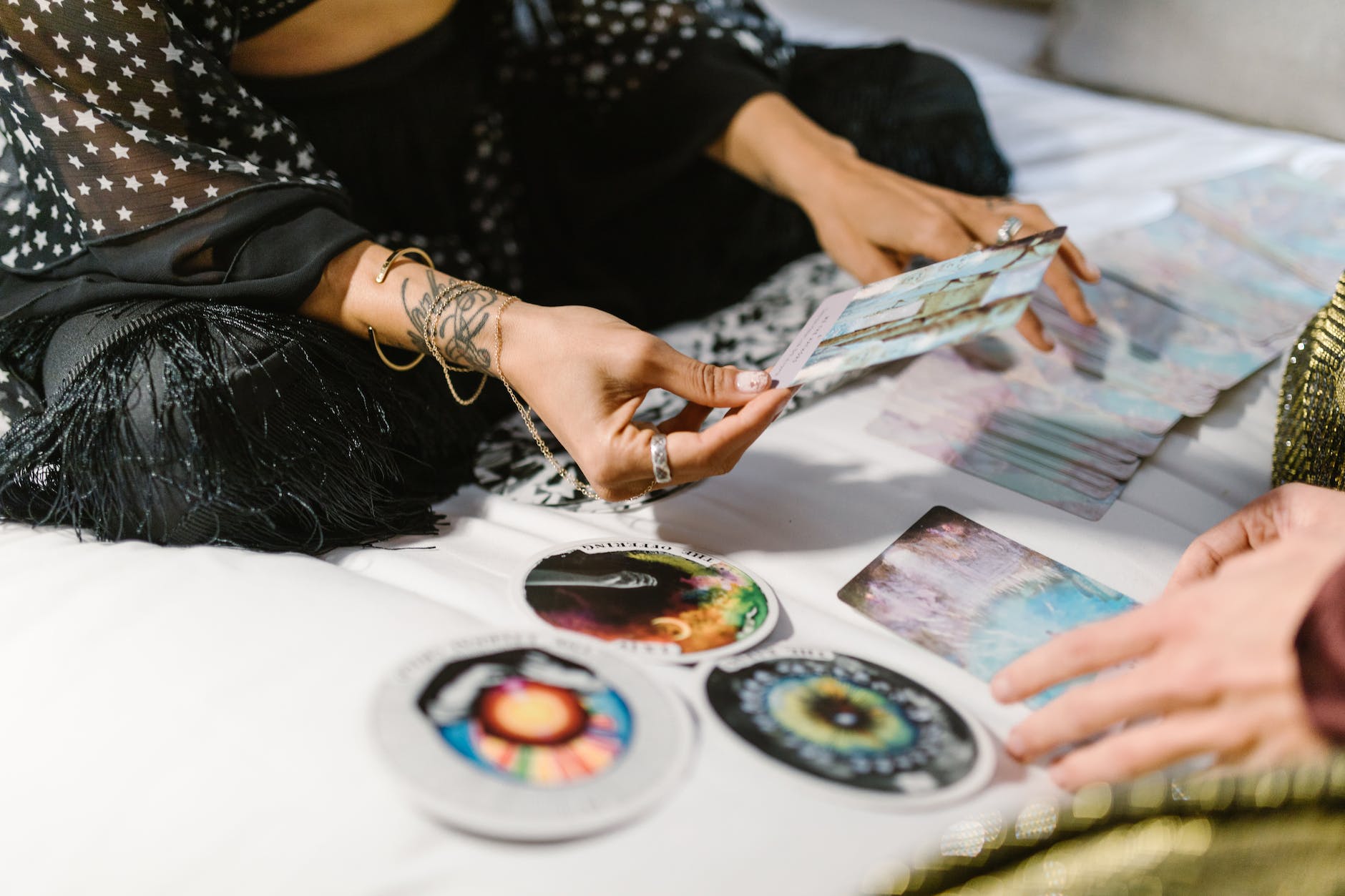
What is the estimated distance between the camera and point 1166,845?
1.29 ft

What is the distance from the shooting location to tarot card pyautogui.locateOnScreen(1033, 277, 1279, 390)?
33.9 inches

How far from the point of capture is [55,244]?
70cm

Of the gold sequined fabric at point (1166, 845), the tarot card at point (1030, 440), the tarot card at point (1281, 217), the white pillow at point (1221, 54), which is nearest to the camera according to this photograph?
the gold sequined fabric at point (1166, 845)

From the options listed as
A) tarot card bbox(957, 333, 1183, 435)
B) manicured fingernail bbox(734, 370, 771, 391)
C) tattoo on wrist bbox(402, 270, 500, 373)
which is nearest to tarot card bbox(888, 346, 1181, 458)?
tarot card bbox(957, 333, 1183, 435)

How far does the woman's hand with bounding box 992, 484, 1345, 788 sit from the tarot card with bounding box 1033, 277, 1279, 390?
39cm

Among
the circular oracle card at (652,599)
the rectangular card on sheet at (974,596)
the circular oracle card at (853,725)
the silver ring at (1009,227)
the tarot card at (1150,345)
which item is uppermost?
the silver ring at (1009,227)

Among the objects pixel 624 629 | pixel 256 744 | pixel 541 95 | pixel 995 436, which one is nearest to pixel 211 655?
pixel 256 744

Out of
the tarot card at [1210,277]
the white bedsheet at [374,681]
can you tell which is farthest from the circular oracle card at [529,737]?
the tarot card at [1210,277]

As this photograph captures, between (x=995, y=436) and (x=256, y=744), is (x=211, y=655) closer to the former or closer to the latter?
(x=256, y=744)

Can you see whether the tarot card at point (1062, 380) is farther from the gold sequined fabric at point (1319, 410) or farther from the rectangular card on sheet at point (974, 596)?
the rectangular card on sheet at point (974, 596)

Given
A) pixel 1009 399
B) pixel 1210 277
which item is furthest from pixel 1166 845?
pixel 1210 277

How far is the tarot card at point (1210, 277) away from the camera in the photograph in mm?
931

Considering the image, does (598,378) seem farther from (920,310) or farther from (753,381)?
(920,310)

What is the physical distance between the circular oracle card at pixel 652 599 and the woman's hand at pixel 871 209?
398mm
